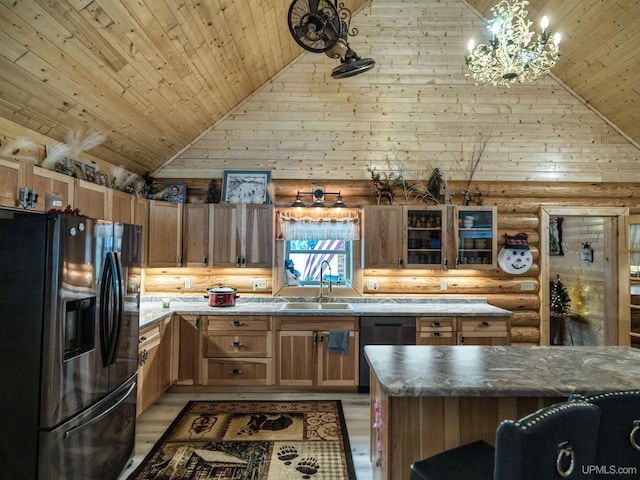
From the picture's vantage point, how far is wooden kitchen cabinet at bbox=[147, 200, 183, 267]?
3996mm

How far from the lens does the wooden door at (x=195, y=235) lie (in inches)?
161

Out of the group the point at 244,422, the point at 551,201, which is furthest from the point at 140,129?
the point at 551,201

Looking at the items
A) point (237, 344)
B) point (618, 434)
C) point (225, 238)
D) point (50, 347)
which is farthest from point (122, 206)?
point (618, 434)

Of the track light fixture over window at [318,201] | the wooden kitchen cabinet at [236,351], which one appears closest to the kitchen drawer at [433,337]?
the wooden kitchen cabinet at [236,351]

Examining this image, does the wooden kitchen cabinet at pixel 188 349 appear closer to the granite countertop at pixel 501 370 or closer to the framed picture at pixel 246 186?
the framed picture at pixel 246 186

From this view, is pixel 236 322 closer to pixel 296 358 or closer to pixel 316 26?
pixel 296 358

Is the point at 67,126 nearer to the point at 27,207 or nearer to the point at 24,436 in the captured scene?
the point at 27,207

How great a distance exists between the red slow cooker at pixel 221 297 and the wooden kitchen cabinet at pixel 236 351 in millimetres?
217

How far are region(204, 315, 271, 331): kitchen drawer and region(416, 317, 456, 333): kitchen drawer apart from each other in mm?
1592

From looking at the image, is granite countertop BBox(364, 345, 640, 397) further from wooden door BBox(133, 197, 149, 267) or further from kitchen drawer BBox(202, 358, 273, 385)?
wooden door BBox(133, 197, 149, 267)

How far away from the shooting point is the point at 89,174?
123 inches

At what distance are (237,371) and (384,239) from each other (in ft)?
7.07

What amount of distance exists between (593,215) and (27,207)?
5.76 m

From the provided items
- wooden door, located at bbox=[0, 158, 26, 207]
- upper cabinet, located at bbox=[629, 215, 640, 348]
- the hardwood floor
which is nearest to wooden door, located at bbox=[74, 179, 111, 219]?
wooden door, located at bbox=[0, 158, 26, 207]
